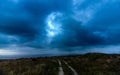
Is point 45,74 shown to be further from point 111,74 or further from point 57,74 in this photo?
point 111,74

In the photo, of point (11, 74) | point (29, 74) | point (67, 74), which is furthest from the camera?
point (11, 74)

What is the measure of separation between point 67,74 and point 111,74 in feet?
18.1

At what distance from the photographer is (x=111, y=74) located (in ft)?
94.4

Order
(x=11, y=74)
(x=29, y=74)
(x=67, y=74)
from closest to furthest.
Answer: (x=67, y=74), (x=29, y=74), (x=11, y=74)

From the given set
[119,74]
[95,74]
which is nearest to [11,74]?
[95,74]

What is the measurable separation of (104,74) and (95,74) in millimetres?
1123

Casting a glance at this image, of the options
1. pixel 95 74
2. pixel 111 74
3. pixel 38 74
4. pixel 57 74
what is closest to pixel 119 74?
pixel 111 74

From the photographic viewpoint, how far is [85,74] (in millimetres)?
28562

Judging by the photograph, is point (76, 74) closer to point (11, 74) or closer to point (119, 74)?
point (119, 74)

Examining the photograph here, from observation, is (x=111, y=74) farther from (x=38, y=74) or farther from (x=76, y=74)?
(x=38, y=74)

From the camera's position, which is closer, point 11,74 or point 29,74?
point 29,74

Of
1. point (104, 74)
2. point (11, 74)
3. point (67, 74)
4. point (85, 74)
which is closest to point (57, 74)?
point (67, 74)

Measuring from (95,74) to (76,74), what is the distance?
246 cm

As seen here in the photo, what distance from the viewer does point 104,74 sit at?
94.4 feet
